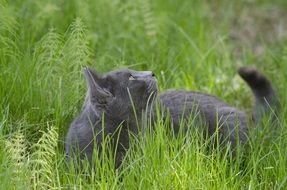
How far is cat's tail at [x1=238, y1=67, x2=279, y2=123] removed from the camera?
5.02 m

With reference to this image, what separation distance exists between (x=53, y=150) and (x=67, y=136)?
13.7 inches

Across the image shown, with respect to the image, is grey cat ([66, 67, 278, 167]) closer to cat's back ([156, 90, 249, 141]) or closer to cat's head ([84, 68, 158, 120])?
cat's head ([84, 68, 158, 120])

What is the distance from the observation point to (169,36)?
6586 mm

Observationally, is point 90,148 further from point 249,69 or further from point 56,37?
point 249,69

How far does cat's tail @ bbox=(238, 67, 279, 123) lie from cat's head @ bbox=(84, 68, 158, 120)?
104cm

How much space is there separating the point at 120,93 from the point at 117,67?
64 centimetres

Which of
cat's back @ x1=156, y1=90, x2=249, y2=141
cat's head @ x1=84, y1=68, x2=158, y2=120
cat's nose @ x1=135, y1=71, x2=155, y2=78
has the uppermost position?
cat's nose @ x1=135, y1=71, x2=155, y2=78

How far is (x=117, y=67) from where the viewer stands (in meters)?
4.89

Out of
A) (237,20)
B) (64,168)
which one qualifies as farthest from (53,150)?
(237,20)

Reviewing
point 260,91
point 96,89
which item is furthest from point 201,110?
point 96,89

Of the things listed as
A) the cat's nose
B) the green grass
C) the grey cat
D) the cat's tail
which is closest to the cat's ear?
the grey cat

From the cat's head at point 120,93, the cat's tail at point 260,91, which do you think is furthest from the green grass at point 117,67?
the cat's head at point 120,93

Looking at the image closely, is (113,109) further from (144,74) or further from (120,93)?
(144,74)

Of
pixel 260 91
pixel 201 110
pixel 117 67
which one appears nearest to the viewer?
pixel 201 110
